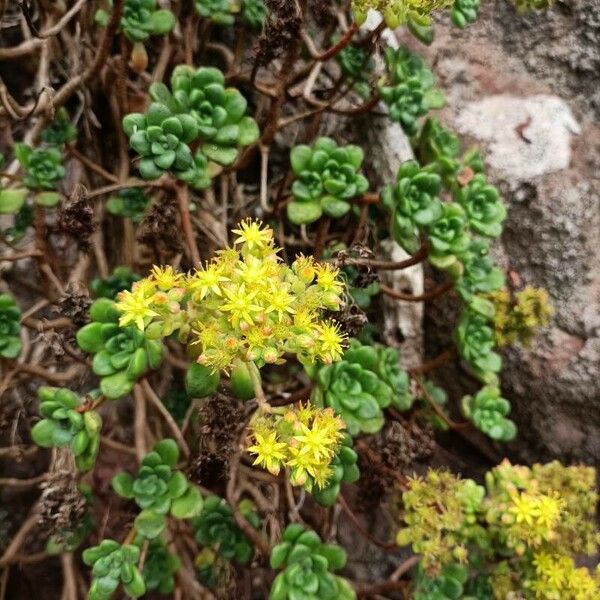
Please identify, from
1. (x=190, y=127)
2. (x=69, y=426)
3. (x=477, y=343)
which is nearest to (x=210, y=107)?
(x=190, y=127)

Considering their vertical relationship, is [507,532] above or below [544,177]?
below

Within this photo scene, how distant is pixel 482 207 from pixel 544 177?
0.32 m

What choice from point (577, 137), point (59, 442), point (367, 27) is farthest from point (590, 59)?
point (59, 442)

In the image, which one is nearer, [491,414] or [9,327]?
[9,327]

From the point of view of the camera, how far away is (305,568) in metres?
1.18

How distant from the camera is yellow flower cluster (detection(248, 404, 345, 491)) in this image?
0.89 meters

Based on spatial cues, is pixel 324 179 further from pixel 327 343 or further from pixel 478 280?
pixel 327 343

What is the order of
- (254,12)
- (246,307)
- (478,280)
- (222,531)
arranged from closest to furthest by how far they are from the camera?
(246,307) < (222,531) < (478,280) < (254,12)

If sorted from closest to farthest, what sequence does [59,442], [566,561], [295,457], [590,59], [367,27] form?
[295,457], [59,442], [566,561], [367,27], [590,59]

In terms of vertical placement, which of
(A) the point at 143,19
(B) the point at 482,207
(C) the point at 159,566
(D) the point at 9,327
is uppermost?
(A) the point at 143,19

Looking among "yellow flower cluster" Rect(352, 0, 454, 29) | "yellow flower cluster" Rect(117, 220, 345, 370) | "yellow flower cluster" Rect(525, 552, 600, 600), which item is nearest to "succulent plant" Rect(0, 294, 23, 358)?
"yellow flower cluster" Rect(117, 220, 345, 370)

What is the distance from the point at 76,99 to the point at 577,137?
1225mm

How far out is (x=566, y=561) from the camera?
1243mm

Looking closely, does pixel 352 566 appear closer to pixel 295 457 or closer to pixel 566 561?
pixel 566 561
